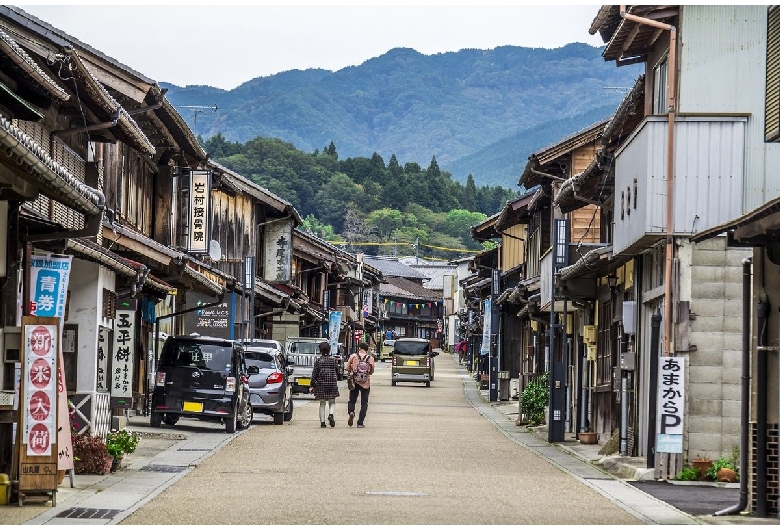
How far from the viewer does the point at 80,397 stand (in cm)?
1844

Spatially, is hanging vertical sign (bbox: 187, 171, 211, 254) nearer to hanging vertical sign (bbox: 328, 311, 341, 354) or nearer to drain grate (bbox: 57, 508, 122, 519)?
drain grate (bbox: 57, 508, 122, 519)

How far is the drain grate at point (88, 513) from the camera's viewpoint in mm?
12188

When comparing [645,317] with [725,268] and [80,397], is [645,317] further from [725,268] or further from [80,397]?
[80,397]

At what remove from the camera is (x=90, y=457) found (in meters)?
16.2

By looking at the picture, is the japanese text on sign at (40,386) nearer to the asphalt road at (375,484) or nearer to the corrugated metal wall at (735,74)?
the asphalt road at (375,484)

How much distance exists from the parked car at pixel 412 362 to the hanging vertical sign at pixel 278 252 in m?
9.43

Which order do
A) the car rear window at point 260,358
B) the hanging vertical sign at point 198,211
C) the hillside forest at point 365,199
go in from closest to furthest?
the car rear window at point 260,358, the hanging vertical sign at point 198,211, the hillside forest at point 365,199

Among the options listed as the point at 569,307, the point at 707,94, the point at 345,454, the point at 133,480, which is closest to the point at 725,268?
the point at 707,94

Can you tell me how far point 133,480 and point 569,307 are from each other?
57.2 feet

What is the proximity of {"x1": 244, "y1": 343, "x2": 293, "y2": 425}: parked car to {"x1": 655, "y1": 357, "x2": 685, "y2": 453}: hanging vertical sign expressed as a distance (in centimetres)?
1380

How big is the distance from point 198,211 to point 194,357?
7.69 meters

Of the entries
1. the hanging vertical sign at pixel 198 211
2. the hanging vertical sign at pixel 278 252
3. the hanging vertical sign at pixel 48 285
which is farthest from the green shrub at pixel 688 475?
the hanging vertical sign at pixel 278 252

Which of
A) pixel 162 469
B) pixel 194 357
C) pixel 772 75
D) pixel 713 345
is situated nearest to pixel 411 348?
pixel 194 357

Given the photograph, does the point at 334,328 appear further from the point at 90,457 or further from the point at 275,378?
the point at 90,457
